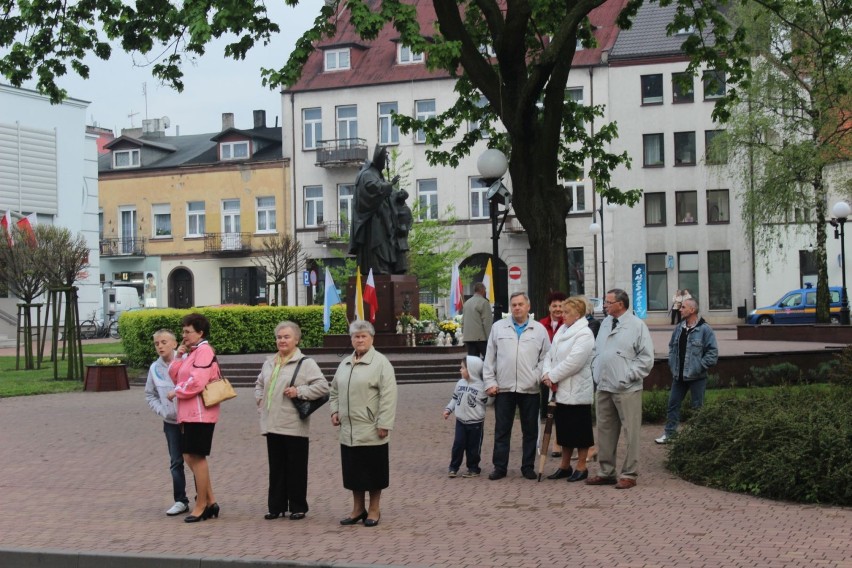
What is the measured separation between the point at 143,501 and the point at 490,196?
24.0 feet

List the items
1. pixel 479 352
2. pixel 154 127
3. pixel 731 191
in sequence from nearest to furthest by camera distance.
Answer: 1. pixel 479 352
2. pixel 731 191
3. pixel 154 127

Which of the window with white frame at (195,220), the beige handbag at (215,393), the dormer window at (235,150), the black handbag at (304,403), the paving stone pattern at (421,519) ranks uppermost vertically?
the dormer window at (235,150)

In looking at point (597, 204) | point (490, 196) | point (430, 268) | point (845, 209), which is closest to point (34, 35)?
point (490, 196)

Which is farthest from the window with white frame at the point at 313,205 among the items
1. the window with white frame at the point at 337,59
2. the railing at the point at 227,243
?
the window with white frame at the point at 337,59

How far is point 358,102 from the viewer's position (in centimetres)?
6094

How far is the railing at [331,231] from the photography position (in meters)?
60.1

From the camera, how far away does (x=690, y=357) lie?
14.3 metres

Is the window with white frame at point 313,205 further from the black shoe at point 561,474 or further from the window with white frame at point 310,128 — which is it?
the black shoe at point 561,474

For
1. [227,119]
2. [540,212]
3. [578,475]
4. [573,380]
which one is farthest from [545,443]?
[227,119]

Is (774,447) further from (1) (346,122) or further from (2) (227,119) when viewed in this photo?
(2) (227,119)

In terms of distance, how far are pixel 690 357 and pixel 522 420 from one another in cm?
294

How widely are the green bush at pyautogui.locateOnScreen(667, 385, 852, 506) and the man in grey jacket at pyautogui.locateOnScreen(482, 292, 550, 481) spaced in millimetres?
1475

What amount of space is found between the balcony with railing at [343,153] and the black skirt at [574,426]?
161 feet

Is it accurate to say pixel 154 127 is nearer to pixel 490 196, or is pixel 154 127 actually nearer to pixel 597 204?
Answer: pixel 597 204
